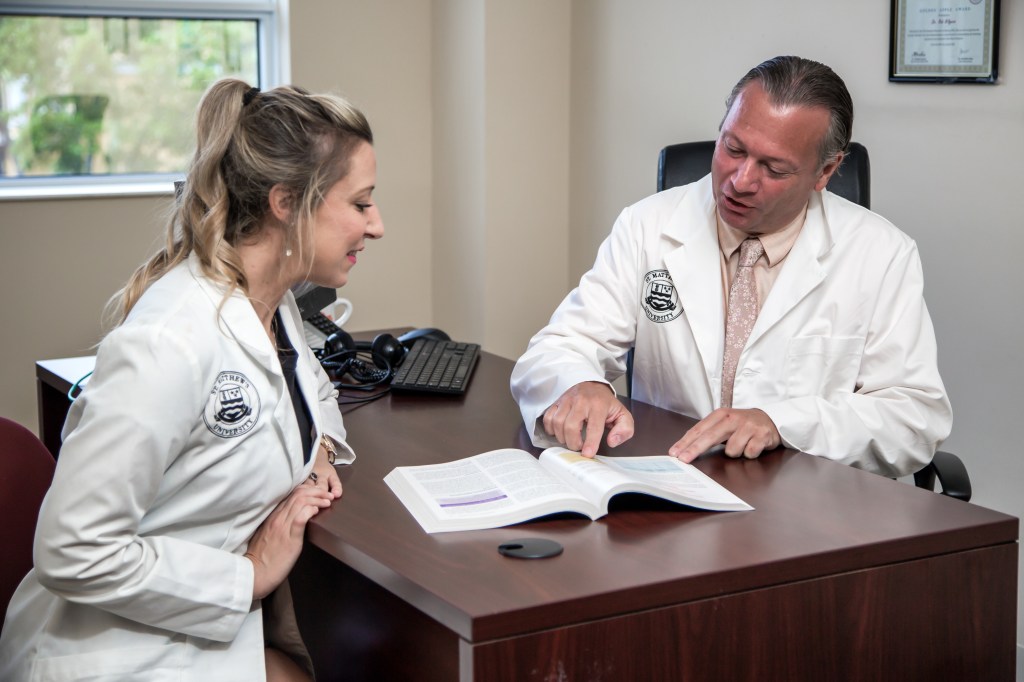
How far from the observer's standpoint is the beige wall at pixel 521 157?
2604mm

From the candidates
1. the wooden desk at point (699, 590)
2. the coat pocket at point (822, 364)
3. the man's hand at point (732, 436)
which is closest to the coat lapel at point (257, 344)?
the wooden desk at point (699, 590)

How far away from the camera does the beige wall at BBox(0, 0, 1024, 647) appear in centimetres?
260

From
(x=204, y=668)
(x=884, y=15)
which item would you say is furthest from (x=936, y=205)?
(x=204, y=668)

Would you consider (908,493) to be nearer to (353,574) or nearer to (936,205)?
(353,574)

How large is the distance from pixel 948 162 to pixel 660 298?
0.89m

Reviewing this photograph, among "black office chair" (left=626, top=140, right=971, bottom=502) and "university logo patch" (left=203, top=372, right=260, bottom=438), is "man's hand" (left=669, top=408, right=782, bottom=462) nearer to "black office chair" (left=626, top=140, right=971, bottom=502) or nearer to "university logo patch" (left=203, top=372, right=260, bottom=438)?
"black office chair" (left=626, top=140, right=971, bottom=502)

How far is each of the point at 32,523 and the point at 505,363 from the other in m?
1.04

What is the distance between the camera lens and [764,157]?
6.39 ft

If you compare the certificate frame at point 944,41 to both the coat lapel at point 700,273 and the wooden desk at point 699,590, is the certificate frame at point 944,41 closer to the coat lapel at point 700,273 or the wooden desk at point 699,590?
the coat lapel at point 700,273

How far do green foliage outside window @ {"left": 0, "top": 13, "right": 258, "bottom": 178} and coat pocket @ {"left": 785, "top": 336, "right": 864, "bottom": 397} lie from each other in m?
2.38

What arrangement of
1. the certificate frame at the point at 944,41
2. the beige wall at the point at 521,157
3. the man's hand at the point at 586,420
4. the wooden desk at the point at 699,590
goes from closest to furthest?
1. the wooden desk at the point at 699,590
2. the man's hand at the point at 586,420
3. the certificate frame at the point at 944,41
4. the beige wall at the point at 521,157

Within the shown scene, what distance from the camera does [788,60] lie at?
198 centimetres

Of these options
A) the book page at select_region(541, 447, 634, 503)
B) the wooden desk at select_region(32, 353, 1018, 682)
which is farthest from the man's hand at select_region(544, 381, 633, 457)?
the wooden desk at select_region(32, 353, 1018, 682)

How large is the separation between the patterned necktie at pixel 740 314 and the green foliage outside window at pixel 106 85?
7.32ft
